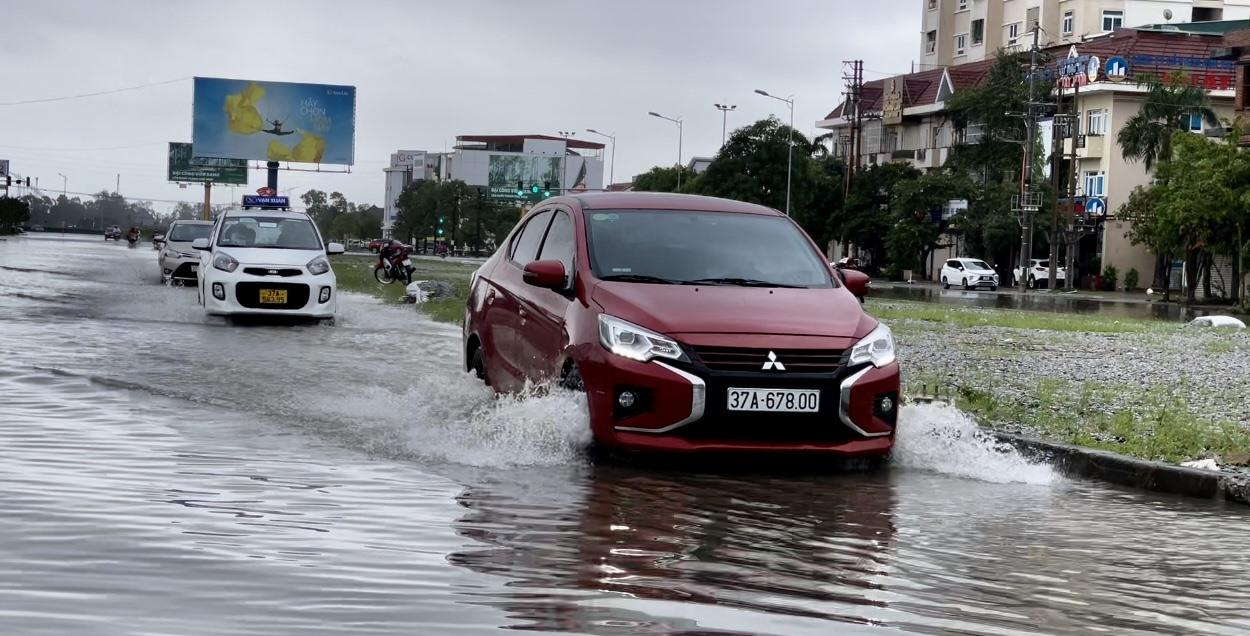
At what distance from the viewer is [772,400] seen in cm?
799

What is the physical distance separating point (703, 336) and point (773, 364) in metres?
0.37

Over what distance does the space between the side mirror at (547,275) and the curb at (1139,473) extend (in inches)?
118

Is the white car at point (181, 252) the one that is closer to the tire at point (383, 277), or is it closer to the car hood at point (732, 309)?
the tire at point (383, 277)

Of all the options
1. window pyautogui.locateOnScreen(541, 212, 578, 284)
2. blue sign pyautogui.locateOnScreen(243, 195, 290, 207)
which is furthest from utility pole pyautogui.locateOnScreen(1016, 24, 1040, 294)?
window pyautogui.locateOnScreen(541, 212, 578, 284)

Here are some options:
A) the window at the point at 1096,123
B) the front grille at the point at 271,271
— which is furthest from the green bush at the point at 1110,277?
the front grille at the point at 271,271

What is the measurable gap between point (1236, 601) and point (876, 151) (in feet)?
309

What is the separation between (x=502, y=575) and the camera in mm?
5273

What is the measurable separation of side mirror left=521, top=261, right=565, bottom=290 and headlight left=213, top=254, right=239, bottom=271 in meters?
13.1

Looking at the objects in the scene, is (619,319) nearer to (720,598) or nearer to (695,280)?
(695,280)

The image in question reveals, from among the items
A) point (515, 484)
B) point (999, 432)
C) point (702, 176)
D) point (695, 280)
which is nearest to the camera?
point (515, 484)

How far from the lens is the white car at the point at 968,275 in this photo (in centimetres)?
6681

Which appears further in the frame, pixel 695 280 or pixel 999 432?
pixel 999 432

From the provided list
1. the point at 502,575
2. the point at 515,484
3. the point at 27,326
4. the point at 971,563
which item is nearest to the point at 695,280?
the point at 515,484

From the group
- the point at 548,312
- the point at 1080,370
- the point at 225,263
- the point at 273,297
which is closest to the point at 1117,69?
the point at 273,297
